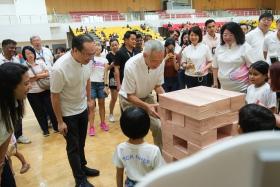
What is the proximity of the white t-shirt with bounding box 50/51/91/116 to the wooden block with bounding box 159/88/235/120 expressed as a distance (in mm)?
762

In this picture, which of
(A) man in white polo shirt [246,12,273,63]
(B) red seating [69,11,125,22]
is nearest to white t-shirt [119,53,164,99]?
(A) man in white polo shirt [246,12,273,63]

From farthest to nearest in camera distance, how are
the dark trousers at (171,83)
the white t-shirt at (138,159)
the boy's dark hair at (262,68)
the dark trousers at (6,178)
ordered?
the dark trousers at (171,83), the boy's dark hair at (262,68), the dark trousers at (6,178), the white t-shirt at (138,159)

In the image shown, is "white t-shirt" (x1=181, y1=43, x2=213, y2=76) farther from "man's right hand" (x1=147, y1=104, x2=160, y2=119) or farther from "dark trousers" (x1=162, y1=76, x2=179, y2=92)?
"man's right hand" (x1=147, y1=104, x2=160, y2=119)

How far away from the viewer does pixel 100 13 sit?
59.8ft

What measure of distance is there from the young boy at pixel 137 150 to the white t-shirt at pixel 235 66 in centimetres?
153

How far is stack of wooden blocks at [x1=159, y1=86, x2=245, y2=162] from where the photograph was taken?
187 centimetres

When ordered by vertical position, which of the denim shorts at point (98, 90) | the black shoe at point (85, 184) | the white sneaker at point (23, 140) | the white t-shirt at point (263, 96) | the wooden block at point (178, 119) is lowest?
the white sneaker at point (23, 140)

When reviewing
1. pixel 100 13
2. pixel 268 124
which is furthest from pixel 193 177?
pixel 100 13

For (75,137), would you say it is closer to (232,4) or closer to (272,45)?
(272,45)

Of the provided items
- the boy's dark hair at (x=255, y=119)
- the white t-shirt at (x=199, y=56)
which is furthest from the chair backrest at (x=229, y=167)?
the white t-shirt at (x=199, y=56)

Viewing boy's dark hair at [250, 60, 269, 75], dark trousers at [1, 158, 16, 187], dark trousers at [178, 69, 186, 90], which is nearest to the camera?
dark trousers at [1, 158, 16, 187]

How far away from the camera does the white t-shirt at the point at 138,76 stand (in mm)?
2447

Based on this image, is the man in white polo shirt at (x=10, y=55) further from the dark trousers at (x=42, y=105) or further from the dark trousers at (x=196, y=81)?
the dark trousers at (x=196, y=81)

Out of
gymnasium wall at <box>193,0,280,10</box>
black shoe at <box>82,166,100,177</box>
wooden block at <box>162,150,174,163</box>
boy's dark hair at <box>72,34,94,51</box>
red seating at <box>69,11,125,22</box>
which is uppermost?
gymnasium wall at <box>193,0,280,10</box>
